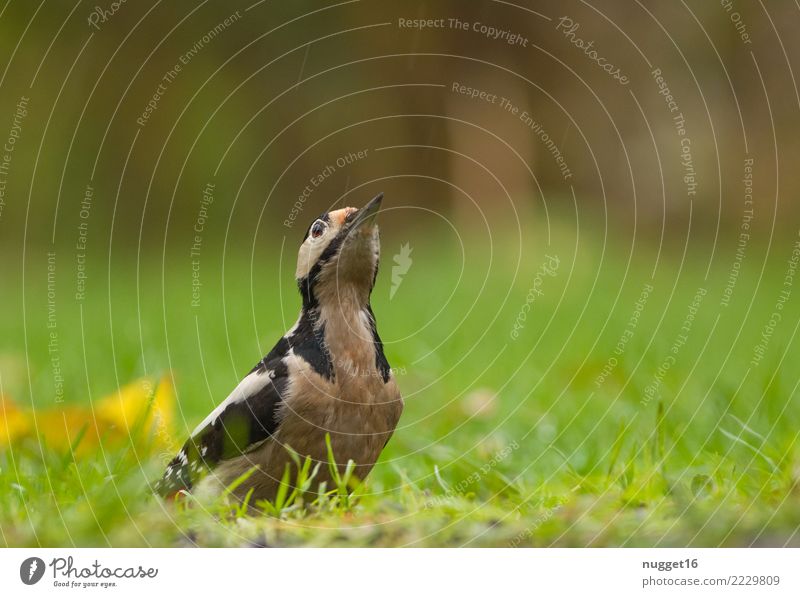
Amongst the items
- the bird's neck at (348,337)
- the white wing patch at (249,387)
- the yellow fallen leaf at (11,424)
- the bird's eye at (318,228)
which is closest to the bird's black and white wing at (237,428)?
the white wing patch at (249,387)

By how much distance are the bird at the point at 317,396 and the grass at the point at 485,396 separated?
0.30 ft

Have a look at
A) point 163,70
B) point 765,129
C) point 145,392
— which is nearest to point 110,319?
point 163,70

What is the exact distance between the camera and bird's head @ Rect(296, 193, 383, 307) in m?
2.51

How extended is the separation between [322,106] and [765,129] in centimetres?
269

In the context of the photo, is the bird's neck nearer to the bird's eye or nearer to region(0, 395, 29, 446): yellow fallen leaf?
the bird's eye

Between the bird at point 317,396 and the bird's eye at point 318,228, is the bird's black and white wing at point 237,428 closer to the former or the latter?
the bird at point 317,396

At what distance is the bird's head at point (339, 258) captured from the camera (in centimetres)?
251
